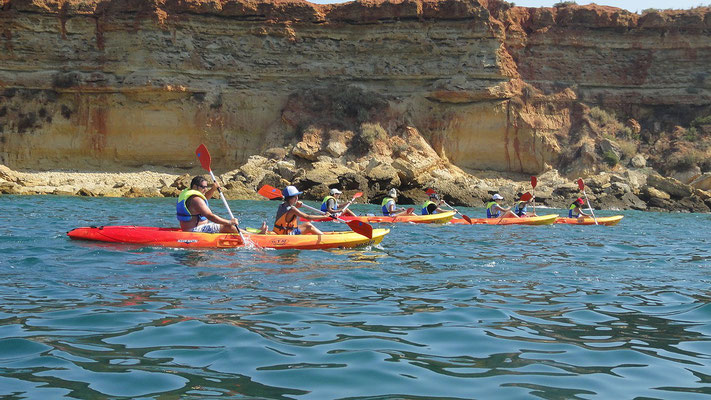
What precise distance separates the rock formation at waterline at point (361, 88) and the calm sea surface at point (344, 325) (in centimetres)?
2141

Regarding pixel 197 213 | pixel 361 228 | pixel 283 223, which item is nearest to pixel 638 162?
pixel 361 228

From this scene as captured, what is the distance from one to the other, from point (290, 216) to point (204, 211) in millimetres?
1239

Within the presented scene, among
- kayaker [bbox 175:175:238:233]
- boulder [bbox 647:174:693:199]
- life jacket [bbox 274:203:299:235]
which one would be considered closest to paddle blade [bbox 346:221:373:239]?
life jacket [bbox 274:203:299:235]

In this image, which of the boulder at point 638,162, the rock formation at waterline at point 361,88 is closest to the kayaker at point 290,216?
the rock formation at waterline at point 361,88

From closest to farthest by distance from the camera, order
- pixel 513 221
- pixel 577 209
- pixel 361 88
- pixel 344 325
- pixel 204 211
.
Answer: pixel 344 325 < pixel 204 211 < pixel 513 221 < pixel 577 209 < pixel 361 88

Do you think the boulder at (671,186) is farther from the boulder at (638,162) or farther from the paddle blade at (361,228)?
the paddle blade at (361,228)

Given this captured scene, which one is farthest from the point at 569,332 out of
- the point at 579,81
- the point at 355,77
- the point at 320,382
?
the point at 579,81

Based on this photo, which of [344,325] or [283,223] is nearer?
[344,325]

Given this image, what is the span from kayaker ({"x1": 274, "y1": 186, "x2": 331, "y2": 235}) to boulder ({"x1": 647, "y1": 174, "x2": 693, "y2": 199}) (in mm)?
21687

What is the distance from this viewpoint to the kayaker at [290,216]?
379 inches

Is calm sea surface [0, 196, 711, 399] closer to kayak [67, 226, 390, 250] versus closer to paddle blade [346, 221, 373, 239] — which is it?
kayak [67, 226, 390, 250]

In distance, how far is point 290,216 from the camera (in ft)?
32.1

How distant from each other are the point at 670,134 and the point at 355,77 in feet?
51.3

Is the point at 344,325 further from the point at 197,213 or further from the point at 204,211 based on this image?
the point at 197,213
